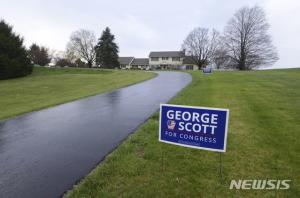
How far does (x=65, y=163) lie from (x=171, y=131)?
2.11 metres

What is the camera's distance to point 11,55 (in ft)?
103

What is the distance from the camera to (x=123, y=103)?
33.2ft

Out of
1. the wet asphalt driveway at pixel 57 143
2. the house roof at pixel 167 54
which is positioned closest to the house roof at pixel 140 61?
the house roof at pixel 167 54

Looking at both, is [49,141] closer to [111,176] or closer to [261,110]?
[111,176]

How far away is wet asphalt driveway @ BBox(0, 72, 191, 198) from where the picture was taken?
356 cm

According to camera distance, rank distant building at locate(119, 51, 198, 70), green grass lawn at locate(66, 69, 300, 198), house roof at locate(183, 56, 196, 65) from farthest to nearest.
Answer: distant building at locate(119, 51, 198, 70)
house roof at locate(183, 56, 196, 65)
green grass lawn at locate(66, 69, 300, 198)

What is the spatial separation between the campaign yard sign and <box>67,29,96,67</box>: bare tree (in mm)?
67683

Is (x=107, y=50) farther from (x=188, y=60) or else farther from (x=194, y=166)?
(x=194, y=166)

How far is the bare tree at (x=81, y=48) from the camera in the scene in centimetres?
A: 6862

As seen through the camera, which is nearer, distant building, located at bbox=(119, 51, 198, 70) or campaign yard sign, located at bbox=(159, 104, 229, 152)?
campaign yard sign, located at bbox=(159, 104, 229, 152)

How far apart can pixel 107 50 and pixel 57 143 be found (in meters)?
54.0

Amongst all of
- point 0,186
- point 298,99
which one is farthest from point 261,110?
point 0,186

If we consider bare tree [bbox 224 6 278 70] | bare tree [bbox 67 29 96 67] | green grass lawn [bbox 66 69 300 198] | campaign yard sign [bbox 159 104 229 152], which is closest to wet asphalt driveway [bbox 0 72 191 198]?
green grass lawn [bbox 66 69 300 198]

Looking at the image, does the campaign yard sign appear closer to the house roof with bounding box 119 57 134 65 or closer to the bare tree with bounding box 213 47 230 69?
the bare tree with bounding box 213 47 230 69
